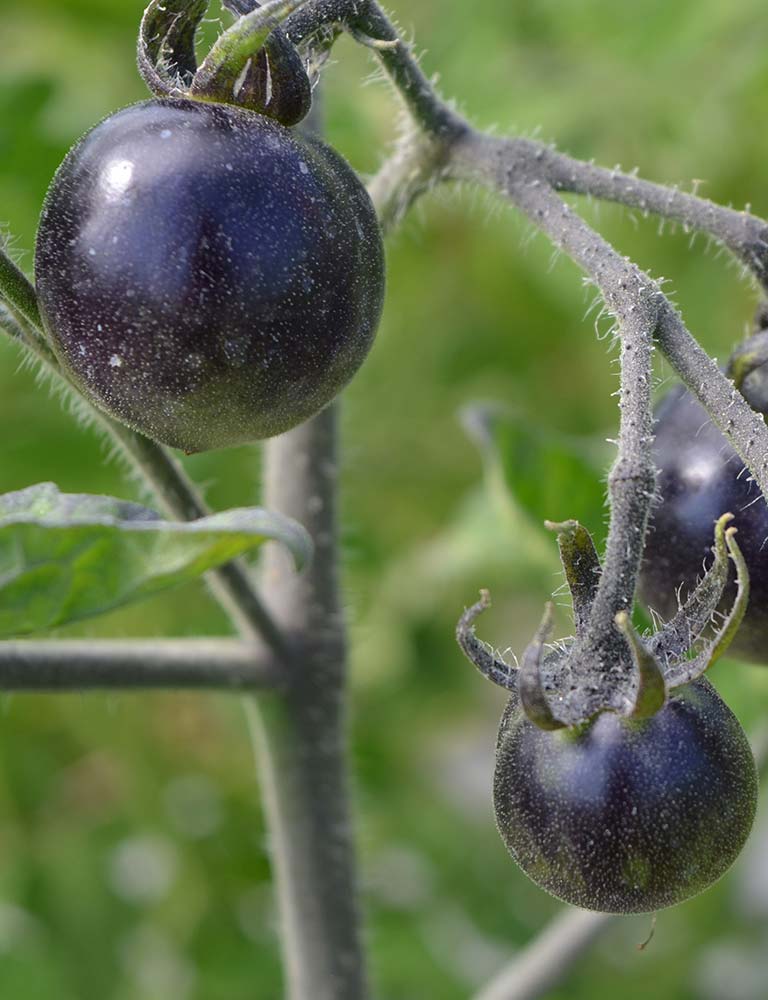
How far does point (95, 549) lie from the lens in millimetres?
929

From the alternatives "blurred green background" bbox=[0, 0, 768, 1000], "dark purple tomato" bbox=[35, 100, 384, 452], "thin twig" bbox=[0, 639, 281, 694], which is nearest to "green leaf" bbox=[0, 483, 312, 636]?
"dark purple tomato" bbox=[35, 100, 384, 452]

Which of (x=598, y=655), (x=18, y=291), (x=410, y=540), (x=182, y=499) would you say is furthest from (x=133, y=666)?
(x=410, y=540)

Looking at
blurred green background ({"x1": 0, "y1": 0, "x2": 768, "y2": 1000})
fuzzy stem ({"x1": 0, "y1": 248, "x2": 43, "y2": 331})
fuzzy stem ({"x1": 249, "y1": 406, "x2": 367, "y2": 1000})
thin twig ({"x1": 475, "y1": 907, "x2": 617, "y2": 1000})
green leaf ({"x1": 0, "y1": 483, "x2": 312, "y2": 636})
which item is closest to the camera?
green leaf ({"x1": 0, "y1": 483, "x2": 312, "y2": 636})

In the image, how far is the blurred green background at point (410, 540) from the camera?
2.29m

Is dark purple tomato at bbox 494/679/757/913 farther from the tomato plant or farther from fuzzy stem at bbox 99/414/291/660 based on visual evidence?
fuzzy stem at bbox 99/414/291/660

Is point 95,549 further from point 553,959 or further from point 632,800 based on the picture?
point 553,959

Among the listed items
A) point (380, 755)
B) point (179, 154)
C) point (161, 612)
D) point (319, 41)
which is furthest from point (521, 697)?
point (380, 755)

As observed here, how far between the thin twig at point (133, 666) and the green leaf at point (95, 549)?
1.15 feet

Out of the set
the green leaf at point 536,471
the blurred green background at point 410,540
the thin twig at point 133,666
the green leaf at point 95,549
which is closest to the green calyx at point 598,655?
the green leaf at point 95,549

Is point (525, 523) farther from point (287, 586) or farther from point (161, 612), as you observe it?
point (161, 612)

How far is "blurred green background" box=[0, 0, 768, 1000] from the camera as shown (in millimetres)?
2289

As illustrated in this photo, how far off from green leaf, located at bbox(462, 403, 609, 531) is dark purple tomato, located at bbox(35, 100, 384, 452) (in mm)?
782

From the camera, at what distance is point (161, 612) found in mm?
2484

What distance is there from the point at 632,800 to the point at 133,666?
597mm
